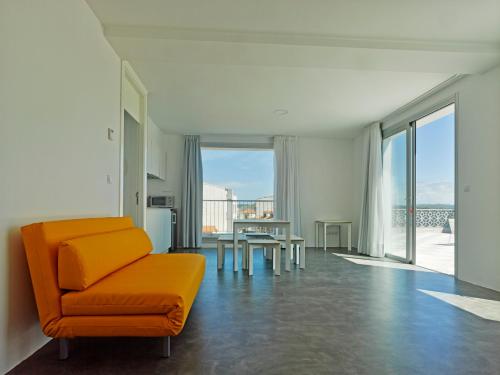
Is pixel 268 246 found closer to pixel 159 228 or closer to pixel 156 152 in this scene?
pixel 159 228

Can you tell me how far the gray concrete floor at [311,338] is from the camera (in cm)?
173

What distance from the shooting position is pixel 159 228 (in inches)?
200

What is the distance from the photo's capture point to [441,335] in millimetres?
2162

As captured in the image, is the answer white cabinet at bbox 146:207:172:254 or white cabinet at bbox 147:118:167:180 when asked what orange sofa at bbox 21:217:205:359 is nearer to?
white cabinet at bbox 146:207:172:254

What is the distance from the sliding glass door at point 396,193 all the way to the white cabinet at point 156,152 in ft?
13.4

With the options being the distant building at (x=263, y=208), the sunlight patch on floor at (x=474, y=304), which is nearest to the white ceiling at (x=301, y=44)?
the sunlight patch on floor at (x=474, y=304)

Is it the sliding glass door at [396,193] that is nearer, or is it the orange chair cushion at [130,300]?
the orange chair cushion at [130,300]

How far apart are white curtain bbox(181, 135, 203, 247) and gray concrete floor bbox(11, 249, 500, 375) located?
328 cm

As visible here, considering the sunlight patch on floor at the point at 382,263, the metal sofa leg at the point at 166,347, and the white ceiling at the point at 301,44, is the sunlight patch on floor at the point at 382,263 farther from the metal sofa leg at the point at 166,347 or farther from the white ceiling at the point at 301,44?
the metal sofa leg at the point at 166,347

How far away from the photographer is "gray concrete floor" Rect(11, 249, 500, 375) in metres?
1.73

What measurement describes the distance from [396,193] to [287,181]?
7.18ft

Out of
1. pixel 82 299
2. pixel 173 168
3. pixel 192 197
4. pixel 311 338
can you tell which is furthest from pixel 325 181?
pixel 82 299

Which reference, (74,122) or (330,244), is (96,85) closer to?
(74,122)

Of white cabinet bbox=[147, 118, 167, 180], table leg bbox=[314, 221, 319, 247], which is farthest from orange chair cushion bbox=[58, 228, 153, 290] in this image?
table leg bbox=[314, 221, 319, 247]
